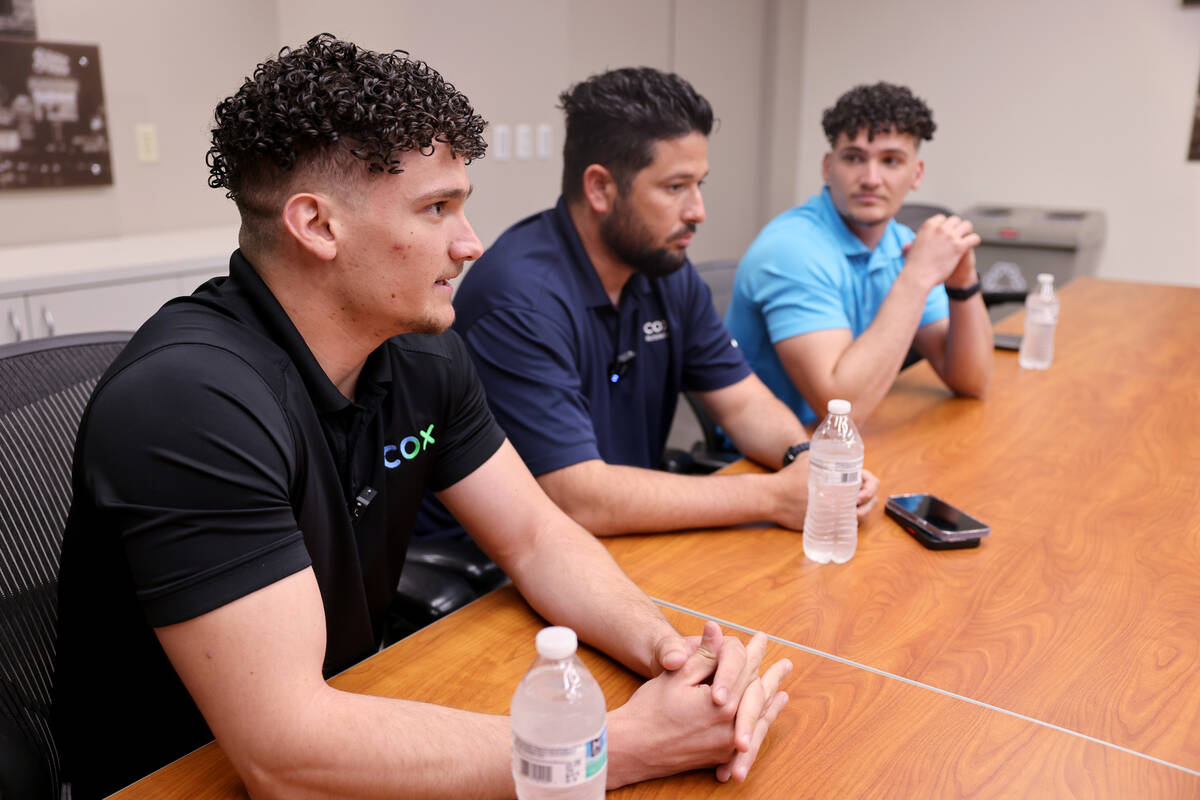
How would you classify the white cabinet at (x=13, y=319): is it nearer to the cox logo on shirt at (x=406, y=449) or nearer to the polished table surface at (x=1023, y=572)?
the cox logo on shirt at (x=406, y=449)

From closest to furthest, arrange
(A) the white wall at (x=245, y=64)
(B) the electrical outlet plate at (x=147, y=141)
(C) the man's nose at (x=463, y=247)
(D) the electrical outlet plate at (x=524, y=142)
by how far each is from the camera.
Result: 1. (C) the man's nose at (x=463, y=247)
2. (A) the white wall at (x=245, y=64)
3. (B) the electrical outlet plate at (x=147, y=141)
4. (D) the electrical outlet plate at (x=524, y=142)

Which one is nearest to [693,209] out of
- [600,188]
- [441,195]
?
[600,188]

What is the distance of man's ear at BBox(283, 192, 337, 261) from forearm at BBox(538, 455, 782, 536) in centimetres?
60

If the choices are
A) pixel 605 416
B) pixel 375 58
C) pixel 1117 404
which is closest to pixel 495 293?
pixel 605 416

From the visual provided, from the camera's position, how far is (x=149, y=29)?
318 centimetres

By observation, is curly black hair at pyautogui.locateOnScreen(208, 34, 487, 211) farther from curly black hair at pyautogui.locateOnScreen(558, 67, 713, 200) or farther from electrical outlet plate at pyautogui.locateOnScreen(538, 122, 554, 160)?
electrical outlet plate at pyautogui.locateOnScreen(538, 122, 554, 160)

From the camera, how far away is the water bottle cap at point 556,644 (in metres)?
0.80

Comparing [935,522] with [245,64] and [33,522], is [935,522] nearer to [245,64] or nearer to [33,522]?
[33,522]

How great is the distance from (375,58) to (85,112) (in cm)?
244

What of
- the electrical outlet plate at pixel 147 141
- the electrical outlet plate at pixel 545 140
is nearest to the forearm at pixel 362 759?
the electrical outlet plate at pixel 147 141

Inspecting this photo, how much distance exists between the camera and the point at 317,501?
3.49ft

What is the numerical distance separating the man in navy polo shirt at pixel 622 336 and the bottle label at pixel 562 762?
0.70 metres

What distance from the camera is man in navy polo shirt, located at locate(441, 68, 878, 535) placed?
1526mm

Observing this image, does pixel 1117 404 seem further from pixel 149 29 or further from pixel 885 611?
pixel 149 29
